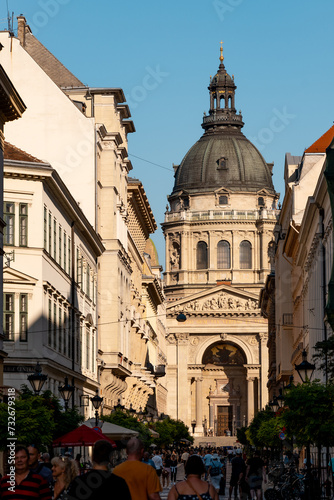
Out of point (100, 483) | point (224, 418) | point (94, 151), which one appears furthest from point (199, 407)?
point (100, 483)

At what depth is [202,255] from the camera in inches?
6781

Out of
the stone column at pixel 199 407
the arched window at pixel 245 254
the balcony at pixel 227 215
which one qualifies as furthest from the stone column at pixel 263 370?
the balcony at pixel 227 215

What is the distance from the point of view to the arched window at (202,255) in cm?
17162

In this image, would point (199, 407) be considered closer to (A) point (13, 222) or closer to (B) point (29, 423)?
(A) point (13, 222)

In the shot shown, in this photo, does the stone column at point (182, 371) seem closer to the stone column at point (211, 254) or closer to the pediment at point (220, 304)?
the pediment at point (220, 304)

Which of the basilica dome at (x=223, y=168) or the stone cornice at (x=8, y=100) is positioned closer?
the stone cornice at (x=8, y=100)

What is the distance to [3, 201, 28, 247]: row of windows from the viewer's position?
1585 inches

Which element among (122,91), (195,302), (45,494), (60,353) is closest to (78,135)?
(122,91)

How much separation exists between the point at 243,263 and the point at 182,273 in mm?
8805

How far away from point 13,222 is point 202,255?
132m

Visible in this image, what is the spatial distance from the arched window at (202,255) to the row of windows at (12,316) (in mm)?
131569

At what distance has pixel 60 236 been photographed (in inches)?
1815

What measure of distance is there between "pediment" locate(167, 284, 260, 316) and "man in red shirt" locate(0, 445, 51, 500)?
143773 millimetres

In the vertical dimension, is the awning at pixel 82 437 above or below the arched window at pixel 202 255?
below
